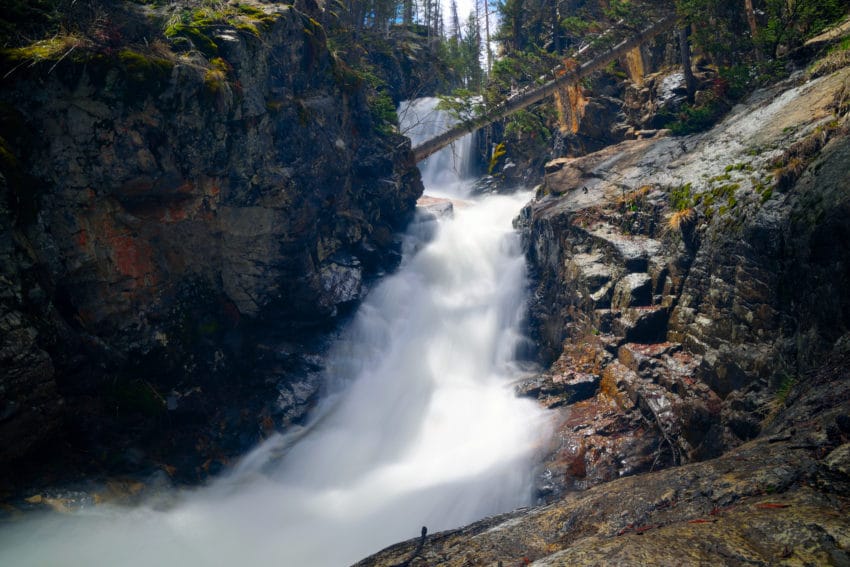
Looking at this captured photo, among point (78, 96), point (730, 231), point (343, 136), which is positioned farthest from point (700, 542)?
point (343, 136)

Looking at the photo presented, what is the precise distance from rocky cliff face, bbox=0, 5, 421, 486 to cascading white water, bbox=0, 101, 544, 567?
1385 mm

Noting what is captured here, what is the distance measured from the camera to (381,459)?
1177cm

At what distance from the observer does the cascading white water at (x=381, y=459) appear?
8.73 metres

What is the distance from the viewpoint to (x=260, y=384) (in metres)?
13.3

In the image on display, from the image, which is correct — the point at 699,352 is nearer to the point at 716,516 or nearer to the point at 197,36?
the point at 716,516

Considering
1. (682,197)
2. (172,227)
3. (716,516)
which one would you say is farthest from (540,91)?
(716,516)

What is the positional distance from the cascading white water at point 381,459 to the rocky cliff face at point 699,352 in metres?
1.39

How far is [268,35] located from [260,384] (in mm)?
9894

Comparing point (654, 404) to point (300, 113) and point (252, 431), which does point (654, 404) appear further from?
point (300, 113)

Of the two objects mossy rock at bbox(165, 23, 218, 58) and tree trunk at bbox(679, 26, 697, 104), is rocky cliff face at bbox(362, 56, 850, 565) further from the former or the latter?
mossy rock at bbox(165, 23, 218, 58)

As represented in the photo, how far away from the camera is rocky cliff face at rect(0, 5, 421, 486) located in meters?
8.79

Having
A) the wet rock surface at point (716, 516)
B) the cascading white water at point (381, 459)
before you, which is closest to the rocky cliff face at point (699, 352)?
the wet rock surface at point (716, 516)

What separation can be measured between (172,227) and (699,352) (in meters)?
12.4

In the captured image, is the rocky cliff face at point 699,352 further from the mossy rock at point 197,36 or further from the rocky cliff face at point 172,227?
the mossy rock at point 197,36
